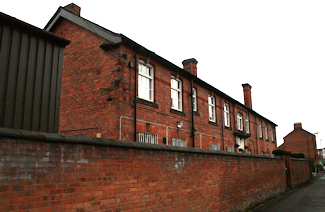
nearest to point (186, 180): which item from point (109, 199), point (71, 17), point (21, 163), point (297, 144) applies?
point (109, 199)

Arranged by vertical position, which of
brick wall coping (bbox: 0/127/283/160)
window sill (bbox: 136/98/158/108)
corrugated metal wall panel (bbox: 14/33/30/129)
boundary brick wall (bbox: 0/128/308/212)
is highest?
window sill (bbox: 136/98/158/108)

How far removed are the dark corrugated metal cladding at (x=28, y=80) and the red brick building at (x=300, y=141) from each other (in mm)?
62863

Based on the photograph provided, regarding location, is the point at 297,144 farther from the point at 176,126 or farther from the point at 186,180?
the point at 186,180

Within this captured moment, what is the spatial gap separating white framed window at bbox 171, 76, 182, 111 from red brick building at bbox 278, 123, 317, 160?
2130 inches

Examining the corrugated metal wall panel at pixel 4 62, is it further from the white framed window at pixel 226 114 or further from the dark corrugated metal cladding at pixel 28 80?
the white framed window at pixel 226 114

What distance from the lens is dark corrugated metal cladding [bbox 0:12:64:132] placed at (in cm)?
562

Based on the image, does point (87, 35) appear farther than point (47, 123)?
Yes

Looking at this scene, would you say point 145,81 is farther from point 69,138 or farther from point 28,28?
point 69,138

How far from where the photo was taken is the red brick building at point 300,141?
59375 mm

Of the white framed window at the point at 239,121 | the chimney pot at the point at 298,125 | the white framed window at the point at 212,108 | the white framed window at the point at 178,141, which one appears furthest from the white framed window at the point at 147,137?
the chimney pot at the point at 298,125

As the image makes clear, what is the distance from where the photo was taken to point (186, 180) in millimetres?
7555

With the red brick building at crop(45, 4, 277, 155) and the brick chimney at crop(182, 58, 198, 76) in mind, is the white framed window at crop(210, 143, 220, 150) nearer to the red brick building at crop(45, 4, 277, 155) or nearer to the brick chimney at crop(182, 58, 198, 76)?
the red brick building at crop(45, 4, 277, 155)

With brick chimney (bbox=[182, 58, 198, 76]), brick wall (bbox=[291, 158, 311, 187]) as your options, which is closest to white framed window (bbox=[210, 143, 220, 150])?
brick chimney (bbox=[182, 58, 198, 76])

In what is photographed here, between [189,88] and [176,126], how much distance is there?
284cm
